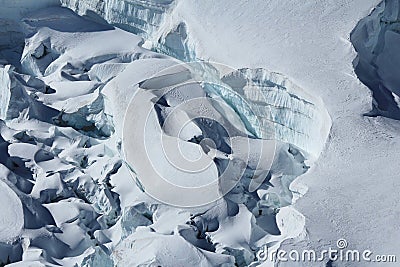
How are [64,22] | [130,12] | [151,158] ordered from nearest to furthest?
[151,158]
[130,12]
[64,22]

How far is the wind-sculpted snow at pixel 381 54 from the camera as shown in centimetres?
808

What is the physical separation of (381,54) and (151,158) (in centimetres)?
279

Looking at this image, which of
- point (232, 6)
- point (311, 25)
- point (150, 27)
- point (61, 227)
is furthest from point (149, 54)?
point (61, 227)

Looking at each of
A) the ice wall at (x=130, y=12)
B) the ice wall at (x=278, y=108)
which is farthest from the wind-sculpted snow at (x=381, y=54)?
the ice wall at (x=130, y=12)

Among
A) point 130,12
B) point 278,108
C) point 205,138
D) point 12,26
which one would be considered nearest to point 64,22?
point 12,26

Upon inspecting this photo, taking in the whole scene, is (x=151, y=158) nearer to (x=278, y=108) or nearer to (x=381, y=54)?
(x=278, y=108)

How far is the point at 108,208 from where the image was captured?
7973 millimetres

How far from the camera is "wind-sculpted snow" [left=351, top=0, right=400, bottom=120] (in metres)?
8.08

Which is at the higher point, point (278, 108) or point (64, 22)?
point (278, 108)

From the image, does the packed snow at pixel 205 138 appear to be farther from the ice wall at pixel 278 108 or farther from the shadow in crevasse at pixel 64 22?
the shadow in crevasse at pixel 64 22

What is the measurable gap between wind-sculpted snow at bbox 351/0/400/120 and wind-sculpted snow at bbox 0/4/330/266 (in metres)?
0.77

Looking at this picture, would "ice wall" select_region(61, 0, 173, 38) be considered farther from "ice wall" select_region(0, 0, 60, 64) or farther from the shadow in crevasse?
"ice wall" select_region(0, 0, 60, 64)

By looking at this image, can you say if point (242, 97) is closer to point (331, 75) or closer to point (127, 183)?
point (331, 75)

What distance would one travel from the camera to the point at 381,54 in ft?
28.8
